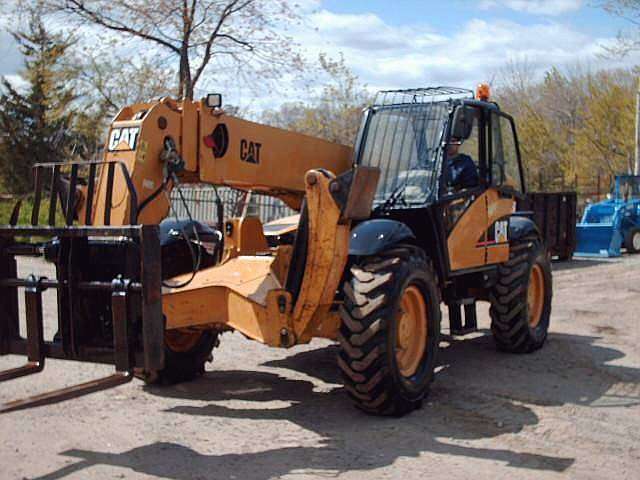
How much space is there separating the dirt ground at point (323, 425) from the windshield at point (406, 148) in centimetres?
183

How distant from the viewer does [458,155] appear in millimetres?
7594

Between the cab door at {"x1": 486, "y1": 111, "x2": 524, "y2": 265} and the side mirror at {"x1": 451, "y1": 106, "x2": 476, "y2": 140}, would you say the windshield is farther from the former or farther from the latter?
the cab door at {"x1": 486, "y1": 111, "x2": 524, "y2": 265}

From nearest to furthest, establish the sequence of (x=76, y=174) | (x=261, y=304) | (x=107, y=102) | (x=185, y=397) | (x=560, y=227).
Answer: (x=76, y=174) → (x=261, y=304) → (x=185, y=397) → (x=560, y=227) → (x=107, y=102)

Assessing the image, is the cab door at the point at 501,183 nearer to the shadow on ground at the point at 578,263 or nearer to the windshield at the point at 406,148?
the windshield at the point at 406,148

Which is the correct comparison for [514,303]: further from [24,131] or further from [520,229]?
[24,131]

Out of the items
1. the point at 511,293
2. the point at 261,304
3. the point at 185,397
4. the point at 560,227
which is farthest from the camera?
the point at 560,227

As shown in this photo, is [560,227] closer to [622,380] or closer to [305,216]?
[622,380]

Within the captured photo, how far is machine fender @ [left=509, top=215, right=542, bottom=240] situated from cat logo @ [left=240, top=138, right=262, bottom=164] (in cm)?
370

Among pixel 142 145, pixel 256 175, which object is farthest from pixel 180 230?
pixel 142 145

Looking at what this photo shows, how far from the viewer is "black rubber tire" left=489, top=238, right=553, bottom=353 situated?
8.43 meters

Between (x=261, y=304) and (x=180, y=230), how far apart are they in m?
1.73

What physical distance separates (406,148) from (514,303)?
2114 mm

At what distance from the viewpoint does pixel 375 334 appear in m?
5.75

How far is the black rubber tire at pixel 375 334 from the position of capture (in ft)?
18.9
